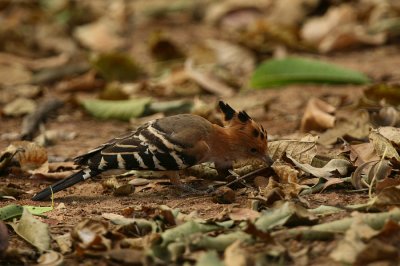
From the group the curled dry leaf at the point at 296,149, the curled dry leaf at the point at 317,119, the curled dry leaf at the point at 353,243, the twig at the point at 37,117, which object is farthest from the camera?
the twig at the point at 37,117

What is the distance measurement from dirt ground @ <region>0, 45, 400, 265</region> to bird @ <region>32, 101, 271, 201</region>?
0.17 meters

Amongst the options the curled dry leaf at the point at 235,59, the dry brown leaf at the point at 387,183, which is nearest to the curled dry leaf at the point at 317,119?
the dry brown leaf at the point at 387,183

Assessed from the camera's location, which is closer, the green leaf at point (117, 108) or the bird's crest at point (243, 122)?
the bird's crest at point (243, 122)

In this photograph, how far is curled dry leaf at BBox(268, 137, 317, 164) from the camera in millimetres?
4977

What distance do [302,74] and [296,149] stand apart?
2.57 m

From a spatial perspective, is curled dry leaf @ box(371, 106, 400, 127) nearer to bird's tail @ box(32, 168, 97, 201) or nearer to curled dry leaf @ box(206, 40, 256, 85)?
bird's tail @ box(32, 168, 97, 201)

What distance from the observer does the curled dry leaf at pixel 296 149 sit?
4.98 metres

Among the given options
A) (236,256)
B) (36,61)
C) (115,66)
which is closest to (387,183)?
(236,256)

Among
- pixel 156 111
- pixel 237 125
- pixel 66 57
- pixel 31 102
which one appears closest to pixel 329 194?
pixel 237 125

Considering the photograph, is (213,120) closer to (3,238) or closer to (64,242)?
(64,242)

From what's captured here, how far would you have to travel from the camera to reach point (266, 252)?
3.64 metres

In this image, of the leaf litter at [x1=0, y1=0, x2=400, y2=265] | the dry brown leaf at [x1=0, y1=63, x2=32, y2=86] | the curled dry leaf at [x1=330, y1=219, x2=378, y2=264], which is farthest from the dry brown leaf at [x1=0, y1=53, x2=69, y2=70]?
the curled dry leaf at [x1=330, y1=219, x2=378, y2=264]

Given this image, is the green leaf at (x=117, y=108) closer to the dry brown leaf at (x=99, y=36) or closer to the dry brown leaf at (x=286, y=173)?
the dry brown leaf at (x=286, y=173)

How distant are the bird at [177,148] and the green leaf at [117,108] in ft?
6.16
